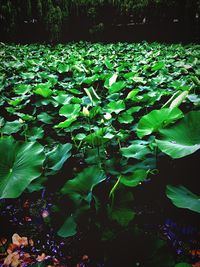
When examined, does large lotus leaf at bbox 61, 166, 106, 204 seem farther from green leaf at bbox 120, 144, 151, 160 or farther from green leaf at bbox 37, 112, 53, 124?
green leaf at bbox 37, 112, 53, 124

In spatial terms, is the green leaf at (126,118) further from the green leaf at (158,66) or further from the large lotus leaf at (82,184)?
the green leaf at (158,66)

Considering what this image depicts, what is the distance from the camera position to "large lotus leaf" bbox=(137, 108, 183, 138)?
3.31 feet

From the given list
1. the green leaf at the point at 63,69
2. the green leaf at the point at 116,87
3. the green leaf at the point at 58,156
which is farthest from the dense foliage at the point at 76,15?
the green leaf at the point at 58,156

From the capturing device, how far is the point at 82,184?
0.96 m

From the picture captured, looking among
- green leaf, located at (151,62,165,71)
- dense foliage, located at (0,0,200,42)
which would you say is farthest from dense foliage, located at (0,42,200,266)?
dense foliage, located at (0,0,200,42)

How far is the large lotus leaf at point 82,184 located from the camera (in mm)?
932

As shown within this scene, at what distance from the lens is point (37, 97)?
1819 mm

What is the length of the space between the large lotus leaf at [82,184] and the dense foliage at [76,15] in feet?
31.8

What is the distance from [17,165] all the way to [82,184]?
31 centimetres

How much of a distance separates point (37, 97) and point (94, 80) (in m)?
0.59

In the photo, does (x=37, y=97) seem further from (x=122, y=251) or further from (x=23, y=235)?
(x=122, y=251)

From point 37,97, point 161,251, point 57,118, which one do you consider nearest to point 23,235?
point 57,118

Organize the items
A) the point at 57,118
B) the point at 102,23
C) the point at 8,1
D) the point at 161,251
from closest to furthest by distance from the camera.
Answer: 1. the point at 161,251
2. the point at 57,118
3. the point at 8,1
4. the point at 102,23

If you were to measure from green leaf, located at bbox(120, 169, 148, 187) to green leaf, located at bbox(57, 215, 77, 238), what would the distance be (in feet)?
0.87
